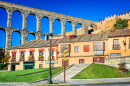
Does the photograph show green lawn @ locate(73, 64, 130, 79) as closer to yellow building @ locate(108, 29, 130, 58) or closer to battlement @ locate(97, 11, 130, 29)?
yellow building @ locate(108, 29, 130, 58)

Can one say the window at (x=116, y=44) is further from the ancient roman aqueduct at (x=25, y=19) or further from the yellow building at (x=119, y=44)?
the ancient roman aqueduct at (x=25, y=19)

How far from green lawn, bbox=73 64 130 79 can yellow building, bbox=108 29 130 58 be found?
31.2ft

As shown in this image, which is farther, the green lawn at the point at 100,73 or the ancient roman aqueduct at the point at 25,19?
the ancient roman aqueduct at the point at 25,19

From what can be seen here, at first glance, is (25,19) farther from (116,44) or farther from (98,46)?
(116,44)

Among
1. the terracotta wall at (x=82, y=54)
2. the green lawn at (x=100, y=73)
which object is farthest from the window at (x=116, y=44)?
the green lawn at (x=100, y=73)

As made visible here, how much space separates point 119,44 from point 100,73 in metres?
13.2

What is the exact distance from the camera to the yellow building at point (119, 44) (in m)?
37.1

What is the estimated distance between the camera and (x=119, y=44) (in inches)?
1486

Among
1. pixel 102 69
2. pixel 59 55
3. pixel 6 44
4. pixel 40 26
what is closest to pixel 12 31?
pixel 6 44

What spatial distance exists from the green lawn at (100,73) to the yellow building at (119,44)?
9518 mm

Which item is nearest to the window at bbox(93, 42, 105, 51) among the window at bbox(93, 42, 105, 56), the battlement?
the window at bbox(93, 42, 105, 56)

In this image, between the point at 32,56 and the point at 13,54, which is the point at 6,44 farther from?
the point at 32,56

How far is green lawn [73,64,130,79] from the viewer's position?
25.8m

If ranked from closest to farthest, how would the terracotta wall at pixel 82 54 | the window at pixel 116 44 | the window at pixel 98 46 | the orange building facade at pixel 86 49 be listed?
1. the window at pixel 116 44
2. the window at pixel 98 46
3. the orange building facade at pixel 86 49
4. the terracotta wall at pixel 82 54
